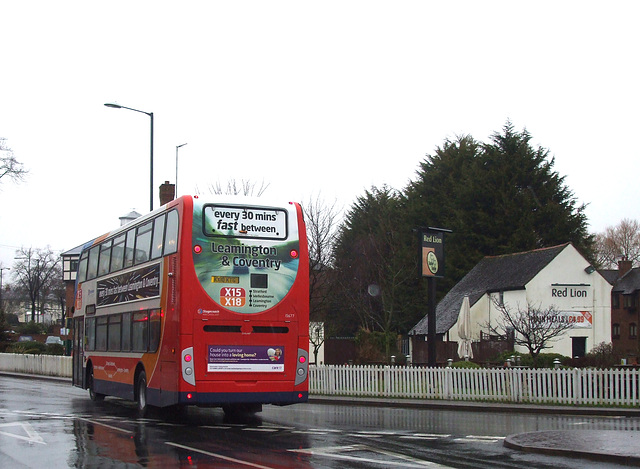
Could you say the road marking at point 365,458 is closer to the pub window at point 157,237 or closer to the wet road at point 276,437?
the wet road at point 276,437

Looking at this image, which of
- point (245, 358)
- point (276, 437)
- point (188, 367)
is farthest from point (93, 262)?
point (276, 437)

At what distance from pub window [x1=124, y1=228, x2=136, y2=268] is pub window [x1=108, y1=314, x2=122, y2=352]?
1.57m

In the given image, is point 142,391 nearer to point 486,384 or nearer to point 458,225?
point 486,384

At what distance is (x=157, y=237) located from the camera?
17078 millimetres

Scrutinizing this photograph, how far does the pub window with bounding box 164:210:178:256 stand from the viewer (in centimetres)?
1584

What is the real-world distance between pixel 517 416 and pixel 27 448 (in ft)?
38.1

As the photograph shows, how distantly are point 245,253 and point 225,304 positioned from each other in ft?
3.63

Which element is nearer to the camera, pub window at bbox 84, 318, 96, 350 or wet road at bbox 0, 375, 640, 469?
wet road at bbox 0, 375, 640, 469

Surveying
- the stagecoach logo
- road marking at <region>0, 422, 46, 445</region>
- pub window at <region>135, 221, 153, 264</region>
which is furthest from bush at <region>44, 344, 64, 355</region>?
road marking at <region>0, 422, 46, 445</region>

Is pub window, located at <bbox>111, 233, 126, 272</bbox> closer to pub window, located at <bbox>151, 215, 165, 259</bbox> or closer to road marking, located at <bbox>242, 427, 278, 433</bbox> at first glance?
pub window, located at <bbox>151, 215, 165, 259</bbox>

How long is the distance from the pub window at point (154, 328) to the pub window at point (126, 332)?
199cm

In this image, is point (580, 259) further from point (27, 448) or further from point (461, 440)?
point (27, 448)

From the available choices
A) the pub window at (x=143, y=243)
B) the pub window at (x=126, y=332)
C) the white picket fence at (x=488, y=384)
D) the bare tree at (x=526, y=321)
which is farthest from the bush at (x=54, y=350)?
the pub window at (x=143, y=243)

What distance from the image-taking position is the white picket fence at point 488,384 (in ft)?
67.4
